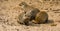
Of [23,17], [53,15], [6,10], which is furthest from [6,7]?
[23,17]

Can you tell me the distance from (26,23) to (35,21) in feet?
1.46

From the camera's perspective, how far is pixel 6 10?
6.65 metres

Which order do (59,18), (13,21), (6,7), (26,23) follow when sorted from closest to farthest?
1. (26,23)
2. (13,21)
3. (59,18)
4. (6,7)

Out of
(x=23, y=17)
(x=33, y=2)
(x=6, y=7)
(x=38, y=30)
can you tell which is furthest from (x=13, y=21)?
(x=33, y=2)

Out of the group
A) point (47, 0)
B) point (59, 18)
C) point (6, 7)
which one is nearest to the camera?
point (59, 18)

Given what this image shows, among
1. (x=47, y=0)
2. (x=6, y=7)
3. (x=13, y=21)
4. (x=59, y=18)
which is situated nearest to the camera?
(x=13, y=21)

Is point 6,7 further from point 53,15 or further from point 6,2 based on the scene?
point 53,15

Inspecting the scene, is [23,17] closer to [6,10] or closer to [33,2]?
[6,10]

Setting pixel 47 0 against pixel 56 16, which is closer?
pixel 56 16

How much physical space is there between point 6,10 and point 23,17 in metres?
1.90

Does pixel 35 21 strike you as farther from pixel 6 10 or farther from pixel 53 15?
pixel 6 10

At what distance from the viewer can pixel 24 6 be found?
6.59 metres

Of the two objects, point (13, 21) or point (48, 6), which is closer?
point (13, 21)

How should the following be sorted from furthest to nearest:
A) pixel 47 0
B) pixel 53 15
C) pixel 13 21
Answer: pixel 47 0
pixel 53 15
pixel 13 21
